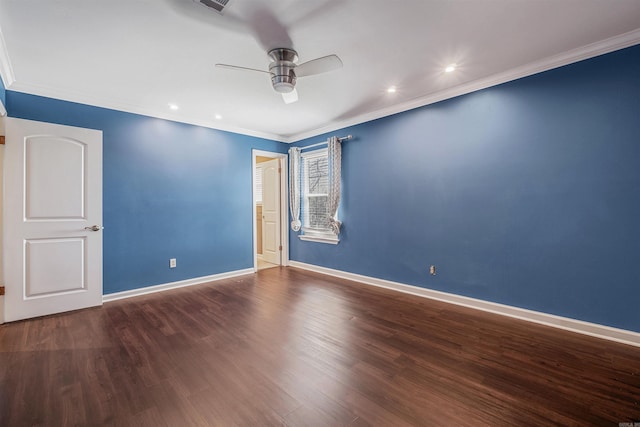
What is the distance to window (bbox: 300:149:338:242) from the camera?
4.85m

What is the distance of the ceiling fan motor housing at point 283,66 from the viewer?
2332 mm

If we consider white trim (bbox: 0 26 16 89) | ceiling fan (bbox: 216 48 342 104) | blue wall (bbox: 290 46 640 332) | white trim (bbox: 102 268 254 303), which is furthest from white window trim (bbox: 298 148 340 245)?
white trim (bbox: 0 26 16 89)

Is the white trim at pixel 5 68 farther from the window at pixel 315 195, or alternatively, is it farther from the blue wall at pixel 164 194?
the window at pixel 315 195

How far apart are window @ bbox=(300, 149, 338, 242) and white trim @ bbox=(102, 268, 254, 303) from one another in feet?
4.48

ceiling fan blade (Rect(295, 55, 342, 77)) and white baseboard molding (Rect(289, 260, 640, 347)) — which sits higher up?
ceiling fan blade (Rect(295, 55, 342, 77))

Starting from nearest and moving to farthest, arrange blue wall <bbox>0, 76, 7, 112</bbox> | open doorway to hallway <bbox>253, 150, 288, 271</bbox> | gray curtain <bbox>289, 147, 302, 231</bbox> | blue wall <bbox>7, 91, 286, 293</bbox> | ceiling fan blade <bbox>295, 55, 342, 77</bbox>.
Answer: ceiling fan blade <bbox>295, 55, 342, 77</bbox> < blue wall <bbox>0, 76, 7, 112</bbox> < blue wall <bbox>7, 91, 286, 293</bbox> < gray curtain <bbox>289, 147, 302, 231</bbox> < open doorway to hallway <bbox>253, 150, 288, 271</bbox>

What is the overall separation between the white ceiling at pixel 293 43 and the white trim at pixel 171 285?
2.43 metres

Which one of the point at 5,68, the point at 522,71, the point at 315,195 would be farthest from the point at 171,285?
the point at 522,71

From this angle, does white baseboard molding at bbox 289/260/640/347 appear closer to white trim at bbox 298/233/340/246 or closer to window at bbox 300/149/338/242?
white trim at bbox 298/233/340/246

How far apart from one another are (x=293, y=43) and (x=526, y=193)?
8.77 feet

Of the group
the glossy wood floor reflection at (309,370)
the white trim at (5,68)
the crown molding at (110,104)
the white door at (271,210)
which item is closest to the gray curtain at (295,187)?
the white door at (271,210)

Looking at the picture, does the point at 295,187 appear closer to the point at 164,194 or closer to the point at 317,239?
the point at 317,239

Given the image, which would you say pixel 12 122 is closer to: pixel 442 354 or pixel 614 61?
pixel 442 354

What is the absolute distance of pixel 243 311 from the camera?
3072 mm
